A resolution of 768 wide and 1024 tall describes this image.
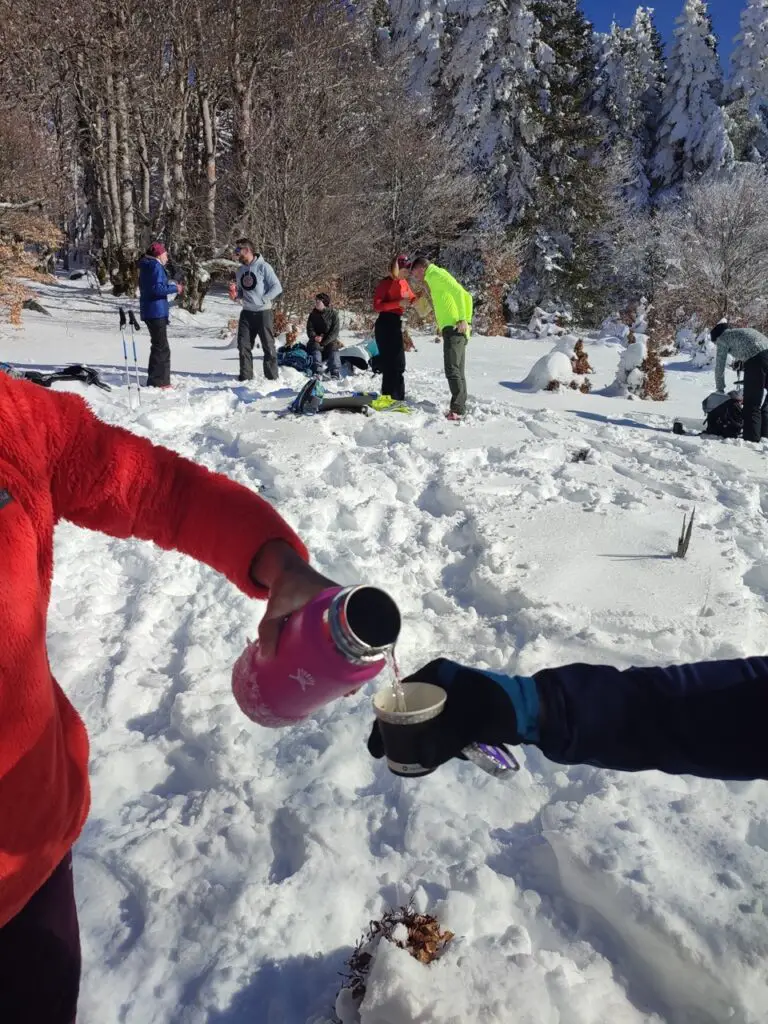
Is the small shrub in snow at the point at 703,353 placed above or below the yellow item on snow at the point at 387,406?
above

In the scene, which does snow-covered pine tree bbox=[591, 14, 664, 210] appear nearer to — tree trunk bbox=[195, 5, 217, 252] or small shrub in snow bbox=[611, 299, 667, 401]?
tree trunk bbox=[195, 5, 217, 252]

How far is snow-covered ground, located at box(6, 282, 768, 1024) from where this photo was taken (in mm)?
1725

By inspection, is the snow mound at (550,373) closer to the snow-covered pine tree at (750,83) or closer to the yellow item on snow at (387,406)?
the yellow item on snow at (387,406)

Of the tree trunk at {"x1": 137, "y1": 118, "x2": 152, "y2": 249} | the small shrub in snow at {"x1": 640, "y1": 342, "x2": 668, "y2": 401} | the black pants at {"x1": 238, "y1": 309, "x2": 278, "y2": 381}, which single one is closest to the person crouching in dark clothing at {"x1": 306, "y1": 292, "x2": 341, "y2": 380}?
the black pants at {"x1": 238, "y1": 309, "x2": 278, "y2": 381}

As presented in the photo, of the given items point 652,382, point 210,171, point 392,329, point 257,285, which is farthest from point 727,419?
point 210,171

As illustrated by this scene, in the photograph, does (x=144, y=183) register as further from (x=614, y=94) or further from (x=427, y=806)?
(x=614, y=94)

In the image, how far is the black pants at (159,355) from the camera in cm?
861

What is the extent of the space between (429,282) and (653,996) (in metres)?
6.99

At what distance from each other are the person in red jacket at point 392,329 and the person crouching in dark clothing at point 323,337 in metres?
2.44

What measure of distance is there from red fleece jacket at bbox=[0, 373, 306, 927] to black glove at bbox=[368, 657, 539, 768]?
17.2 inches

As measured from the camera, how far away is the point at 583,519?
4898mm

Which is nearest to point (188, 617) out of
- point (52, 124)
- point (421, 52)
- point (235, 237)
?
point (235, 237)

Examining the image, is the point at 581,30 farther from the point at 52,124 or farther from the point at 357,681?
the point at 357,681

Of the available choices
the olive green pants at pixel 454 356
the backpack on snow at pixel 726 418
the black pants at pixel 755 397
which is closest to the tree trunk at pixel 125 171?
the olive green pants at pixel 454 356
